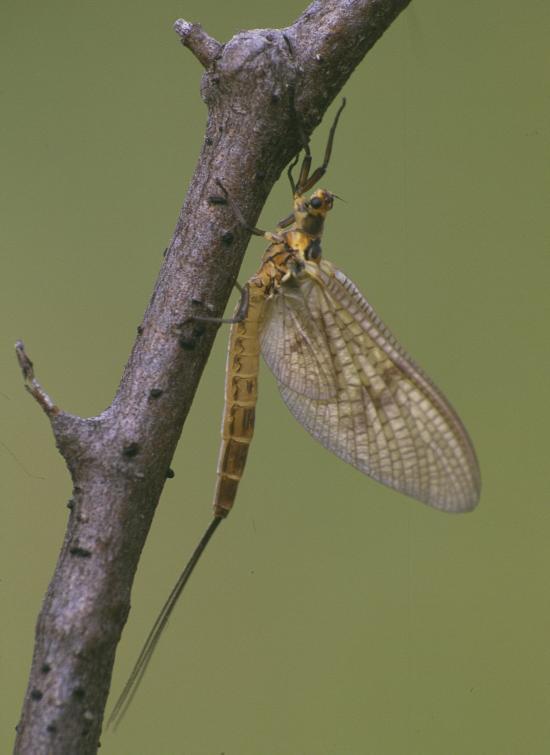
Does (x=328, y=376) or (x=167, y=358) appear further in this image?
(x=328, y=376)

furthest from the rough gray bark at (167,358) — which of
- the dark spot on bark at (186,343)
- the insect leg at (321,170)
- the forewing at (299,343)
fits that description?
the forewing at (299,343)

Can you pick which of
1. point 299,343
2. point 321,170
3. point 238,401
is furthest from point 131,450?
point 321,170

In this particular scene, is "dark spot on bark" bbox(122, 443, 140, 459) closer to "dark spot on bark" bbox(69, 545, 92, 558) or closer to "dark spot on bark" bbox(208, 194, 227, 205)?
"dark spot on bark" bbox(69, 545, 92, 558)

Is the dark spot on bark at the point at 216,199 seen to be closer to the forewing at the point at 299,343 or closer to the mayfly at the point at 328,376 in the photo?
the mayfly at the point at 328,376

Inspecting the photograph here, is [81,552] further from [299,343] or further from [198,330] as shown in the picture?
[299,343]

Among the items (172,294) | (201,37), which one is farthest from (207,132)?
(172,294)

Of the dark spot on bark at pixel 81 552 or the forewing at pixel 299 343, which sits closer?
the dark spot on bark at pixel 81 552

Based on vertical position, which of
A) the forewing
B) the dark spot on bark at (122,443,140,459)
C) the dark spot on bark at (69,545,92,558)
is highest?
the forewing

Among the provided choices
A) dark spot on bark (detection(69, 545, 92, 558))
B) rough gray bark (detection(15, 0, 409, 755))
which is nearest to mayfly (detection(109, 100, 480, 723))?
rough gray bark (detection(15, 0, 409, 755))
